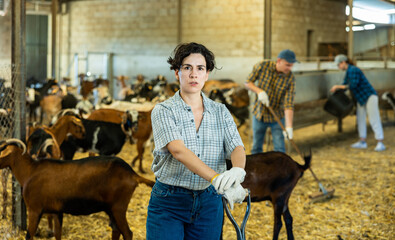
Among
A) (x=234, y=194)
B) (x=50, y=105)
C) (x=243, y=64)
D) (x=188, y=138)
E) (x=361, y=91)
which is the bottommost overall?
(x=234, y=194)

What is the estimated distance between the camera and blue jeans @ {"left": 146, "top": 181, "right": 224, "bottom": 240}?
2758 millimetres

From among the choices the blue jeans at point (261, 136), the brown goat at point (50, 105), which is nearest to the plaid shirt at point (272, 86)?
the blue jeans at point (261, 136)

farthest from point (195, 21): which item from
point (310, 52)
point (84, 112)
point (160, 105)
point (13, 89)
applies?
A: point (160, 105)

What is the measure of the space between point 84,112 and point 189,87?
8.02 metres

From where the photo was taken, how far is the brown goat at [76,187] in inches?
179

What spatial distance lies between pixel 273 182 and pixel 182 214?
235 centimetres

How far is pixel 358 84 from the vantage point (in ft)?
35.5

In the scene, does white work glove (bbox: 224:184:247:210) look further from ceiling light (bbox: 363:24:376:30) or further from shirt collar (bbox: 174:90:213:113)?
ceiling light (bbox: 363:24:376:30)

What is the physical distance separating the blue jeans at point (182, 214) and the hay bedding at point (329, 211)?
2.62m

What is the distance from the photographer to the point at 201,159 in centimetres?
273

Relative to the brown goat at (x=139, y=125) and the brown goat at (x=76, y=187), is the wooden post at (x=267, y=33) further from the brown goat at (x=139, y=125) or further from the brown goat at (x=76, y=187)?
the brown goat at (x=76, y=187)

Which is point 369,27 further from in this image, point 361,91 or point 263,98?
point 263,98

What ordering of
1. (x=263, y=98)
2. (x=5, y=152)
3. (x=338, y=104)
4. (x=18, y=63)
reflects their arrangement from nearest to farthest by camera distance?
(x=5, y=152)
(x=18, y=63)
(x=263, y=98)
(x=338, y=104)

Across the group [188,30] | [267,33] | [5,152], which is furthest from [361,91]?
[188,30]
